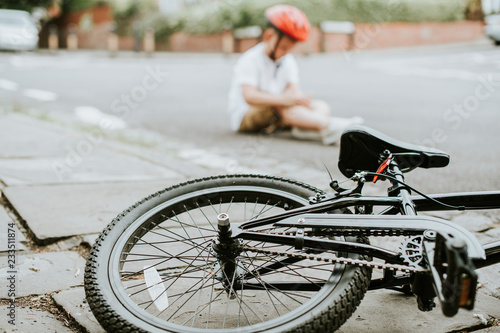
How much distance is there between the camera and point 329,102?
887 cm

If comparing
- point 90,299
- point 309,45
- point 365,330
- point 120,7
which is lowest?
point 365,330

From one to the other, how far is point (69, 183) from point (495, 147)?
3.90 m

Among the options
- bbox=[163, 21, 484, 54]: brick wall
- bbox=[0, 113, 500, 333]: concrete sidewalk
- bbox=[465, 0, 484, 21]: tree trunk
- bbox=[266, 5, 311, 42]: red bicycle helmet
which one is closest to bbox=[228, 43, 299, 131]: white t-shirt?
bbox=[266, 5, 311, 42]: red bicycle helmet

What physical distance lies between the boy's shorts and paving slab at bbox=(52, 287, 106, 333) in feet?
13.1

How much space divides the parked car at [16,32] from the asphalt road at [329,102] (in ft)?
34.6

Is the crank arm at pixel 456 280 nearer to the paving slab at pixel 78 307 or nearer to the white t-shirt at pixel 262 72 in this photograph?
the paving slab at pixel 78 307

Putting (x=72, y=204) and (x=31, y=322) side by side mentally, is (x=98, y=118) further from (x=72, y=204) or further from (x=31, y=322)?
(x=31, y=322)

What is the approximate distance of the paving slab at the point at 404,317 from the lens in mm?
2059

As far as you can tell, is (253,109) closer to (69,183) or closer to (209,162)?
(209,162)

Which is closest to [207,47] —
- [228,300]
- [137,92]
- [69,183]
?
[137,92]

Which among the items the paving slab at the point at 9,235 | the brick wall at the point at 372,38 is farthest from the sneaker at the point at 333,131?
the brick wall at the point at 372,38

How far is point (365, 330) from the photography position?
6.68 feet

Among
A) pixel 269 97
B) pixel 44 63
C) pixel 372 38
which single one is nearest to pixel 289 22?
pixel 269 97

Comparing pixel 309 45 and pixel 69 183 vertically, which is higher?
pixel 309 45
